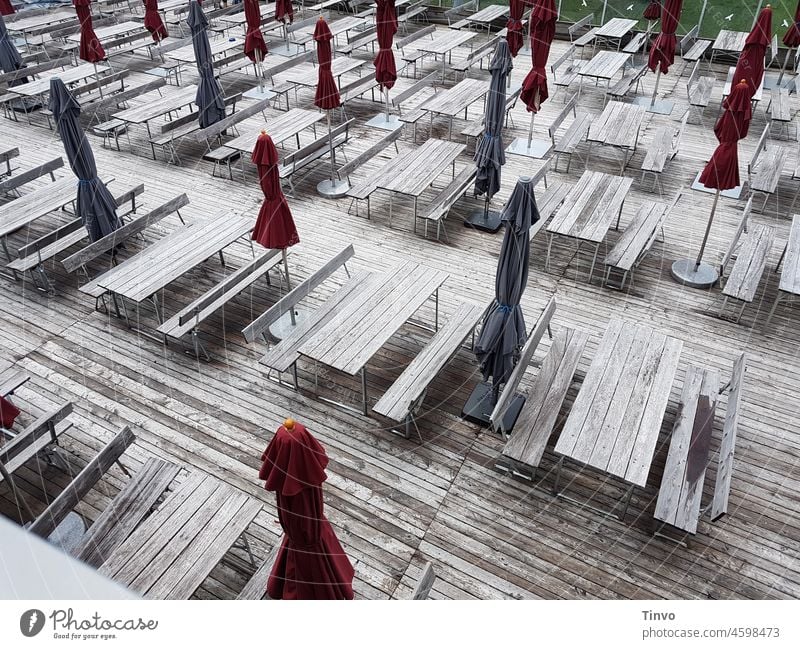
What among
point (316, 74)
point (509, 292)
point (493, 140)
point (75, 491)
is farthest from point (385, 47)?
point (75, 491)

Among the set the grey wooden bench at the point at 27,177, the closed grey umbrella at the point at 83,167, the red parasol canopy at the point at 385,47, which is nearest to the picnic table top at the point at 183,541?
the closed grey umbrella at the point at 83,167

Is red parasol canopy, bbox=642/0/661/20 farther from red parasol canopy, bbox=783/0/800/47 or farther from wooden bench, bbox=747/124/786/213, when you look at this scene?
wooden bench, bbox=747/124/786/213

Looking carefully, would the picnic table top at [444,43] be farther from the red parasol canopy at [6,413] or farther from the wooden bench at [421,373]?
the red parasol canopy at [6,413]

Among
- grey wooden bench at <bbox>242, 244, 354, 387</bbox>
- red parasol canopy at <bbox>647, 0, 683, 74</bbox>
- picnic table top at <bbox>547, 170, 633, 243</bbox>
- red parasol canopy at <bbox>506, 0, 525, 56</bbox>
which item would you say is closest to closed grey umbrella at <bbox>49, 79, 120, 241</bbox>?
grey wooden bench at <bbox>242, 244, 354, 387</bbox>

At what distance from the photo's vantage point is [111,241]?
9.02 meters

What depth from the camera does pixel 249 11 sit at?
15.1 metres

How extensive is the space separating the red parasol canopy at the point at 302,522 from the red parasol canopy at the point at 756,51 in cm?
1236

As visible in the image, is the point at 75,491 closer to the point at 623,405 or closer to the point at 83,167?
the point at 623,405

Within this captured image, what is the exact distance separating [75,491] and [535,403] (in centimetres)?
452

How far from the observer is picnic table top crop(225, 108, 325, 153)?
1149 centimetres

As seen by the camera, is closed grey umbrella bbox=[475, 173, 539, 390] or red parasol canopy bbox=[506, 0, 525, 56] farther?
red parasol canopy bbox=[506, 0, 525, 56]

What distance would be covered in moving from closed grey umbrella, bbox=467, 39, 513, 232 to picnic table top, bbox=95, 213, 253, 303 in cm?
383
